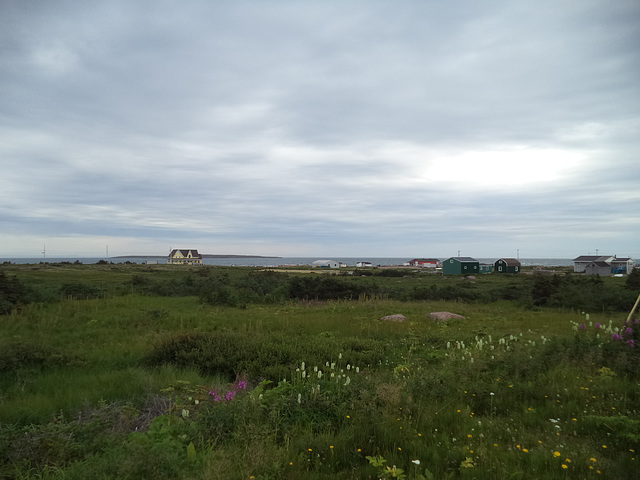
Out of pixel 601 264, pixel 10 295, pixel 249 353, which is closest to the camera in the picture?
pixel 249 353

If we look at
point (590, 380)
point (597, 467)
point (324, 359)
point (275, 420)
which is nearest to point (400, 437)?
point (275, 420)

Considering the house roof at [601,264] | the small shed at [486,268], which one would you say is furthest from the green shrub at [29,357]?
the house roof at [601,264]

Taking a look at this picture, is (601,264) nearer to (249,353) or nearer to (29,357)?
(249,353)

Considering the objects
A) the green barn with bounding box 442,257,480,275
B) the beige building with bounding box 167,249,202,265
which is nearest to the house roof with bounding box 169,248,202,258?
the beige building with bounding box 167,249,202,265

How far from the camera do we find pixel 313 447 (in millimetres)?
4359

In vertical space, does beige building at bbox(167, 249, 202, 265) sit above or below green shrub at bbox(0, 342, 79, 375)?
above

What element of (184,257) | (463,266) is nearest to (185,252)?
(184,257)

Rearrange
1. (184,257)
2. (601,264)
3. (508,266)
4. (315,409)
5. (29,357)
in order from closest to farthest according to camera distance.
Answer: (315,409)
(29,357)
(601,264)
(508,266)
(184,257)

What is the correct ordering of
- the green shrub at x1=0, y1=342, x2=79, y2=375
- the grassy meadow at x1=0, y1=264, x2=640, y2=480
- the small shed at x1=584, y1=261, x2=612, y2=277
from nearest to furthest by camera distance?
the grassy meadow at x1=0, y1=264, x2=640, y2=480, the green shrub at x1=0, y1=342, x2=79, y2=375, the small shed at x1=584, y1=261, x2=612, y2=277

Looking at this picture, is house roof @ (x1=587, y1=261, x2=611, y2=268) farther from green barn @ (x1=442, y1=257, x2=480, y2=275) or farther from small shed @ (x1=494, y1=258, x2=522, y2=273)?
green barn @ (x1=442, y1=257, x2=480, y2=275)

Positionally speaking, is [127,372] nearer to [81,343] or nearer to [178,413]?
[178,413]

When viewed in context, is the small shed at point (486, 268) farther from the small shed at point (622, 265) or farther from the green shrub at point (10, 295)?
the green shrub at point (10, 295)

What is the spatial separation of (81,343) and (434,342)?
1104 centimetres

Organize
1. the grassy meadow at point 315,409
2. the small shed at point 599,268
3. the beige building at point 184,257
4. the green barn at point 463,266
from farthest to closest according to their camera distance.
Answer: the beige building at point 184,257 → the green barn at point 463,266 → the small shed at point 599,268 → the grassy meadow at point 315,409
